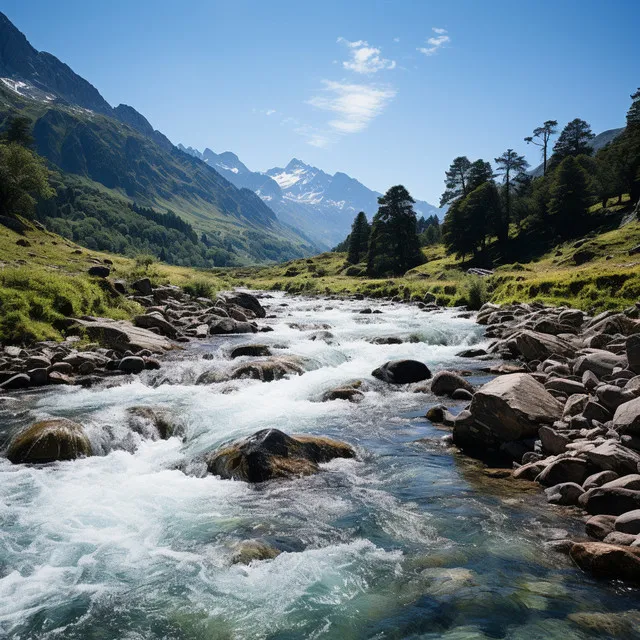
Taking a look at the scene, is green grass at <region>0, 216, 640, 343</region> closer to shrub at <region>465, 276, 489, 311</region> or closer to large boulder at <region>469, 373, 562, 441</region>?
shrub at <region>465, 276, 489, 311</region>

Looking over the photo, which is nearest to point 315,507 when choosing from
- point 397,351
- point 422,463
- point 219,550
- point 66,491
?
point 219,550

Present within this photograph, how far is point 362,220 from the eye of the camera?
11138 centimetres

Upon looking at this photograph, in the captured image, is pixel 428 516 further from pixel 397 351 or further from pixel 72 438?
pixel 397 351

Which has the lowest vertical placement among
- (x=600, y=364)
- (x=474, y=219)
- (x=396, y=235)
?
(x=600, y=364)

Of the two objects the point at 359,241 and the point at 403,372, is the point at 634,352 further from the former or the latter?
the point at 359,241

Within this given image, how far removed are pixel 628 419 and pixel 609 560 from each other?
4.36 m

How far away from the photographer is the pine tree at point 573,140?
10238 cm

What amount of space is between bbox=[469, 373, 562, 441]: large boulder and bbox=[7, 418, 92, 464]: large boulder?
445 inches

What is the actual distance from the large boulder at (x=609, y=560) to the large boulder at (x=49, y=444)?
1219cm

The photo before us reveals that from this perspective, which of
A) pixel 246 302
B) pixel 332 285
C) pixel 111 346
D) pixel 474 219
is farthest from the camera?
pixel 332 285

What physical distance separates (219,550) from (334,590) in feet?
7.91

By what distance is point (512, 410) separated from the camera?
12477 mm

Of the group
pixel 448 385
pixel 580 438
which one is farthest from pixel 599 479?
pixel 448 385

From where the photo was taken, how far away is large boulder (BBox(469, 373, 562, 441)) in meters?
12.5
